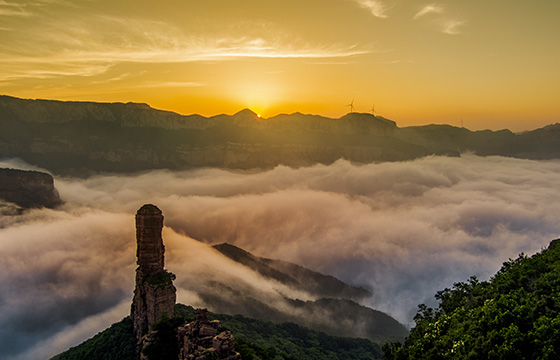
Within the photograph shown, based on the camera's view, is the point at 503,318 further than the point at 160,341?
No

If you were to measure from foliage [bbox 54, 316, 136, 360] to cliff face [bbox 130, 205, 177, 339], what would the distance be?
1859mm

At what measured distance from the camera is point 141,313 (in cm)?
5828

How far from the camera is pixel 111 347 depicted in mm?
58906

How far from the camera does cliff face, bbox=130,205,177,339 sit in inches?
2248

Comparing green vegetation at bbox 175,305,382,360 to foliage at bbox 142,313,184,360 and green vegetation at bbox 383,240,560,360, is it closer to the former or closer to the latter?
foliage at bbox 142,313,184,360

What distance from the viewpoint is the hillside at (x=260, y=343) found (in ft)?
190

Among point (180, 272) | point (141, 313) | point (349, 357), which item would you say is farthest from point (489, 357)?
point (180, 272)

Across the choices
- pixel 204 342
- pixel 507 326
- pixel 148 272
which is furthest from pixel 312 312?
pixel 507 326

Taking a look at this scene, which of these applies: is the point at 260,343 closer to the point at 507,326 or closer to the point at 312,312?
the point at 507,326

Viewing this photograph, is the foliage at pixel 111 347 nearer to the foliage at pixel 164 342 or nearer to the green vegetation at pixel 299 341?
the foliage at pixel 164 342

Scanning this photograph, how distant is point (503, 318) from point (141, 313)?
48.5 m

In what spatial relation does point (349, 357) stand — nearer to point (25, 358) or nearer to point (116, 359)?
point (116, 359)

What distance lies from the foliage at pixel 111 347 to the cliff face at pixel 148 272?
1.86m

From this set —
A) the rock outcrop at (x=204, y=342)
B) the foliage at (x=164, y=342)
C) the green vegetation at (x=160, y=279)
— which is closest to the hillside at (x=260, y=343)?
the green vegetation at (x=160, y=279)
